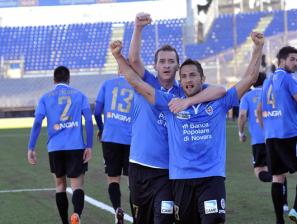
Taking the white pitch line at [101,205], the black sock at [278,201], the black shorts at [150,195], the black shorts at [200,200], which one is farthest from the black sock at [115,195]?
the black shorts at [200,200]

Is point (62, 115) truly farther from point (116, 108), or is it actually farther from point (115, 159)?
point (115, 159)

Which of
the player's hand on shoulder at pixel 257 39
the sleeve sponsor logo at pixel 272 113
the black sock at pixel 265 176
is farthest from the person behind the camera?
the black sock at pixel 265 176

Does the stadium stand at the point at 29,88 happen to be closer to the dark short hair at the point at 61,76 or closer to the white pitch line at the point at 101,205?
the white pitch line at the point at 101,205

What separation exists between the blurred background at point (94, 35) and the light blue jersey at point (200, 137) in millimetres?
33058

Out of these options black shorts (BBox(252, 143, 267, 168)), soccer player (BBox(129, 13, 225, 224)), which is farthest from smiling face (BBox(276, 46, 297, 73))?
black shorts (BBox(252, 143, 267, 168))

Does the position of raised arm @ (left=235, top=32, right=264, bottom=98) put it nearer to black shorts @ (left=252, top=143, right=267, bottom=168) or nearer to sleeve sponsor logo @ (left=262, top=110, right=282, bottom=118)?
sleeve sponsor logo @ (left=262, top=110, right=282, bottom=118)

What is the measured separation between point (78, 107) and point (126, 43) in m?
35.8

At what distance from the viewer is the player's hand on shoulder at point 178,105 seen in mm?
5461

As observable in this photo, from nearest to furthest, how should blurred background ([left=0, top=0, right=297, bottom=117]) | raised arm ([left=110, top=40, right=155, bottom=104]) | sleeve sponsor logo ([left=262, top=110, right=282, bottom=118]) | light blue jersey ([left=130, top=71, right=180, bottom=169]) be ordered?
raised arm ([left=110, top=40, right=155, bottom=104])
light blue jersey ([left=130, top=71, right=180, bottom=169])
sleeve sponsor logo ([left=262, top=110, right=282, bottom=118])
blurred background ([left=0, top=0, right=297, bottom=117])

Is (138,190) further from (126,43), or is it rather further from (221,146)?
(126,43)

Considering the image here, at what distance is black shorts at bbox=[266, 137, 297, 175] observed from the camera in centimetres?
833

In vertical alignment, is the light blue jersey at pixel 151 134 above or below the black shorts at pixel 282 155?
above

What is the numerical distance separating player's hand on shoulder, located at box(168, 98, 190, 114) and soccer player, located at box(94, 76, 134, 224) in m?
3.39

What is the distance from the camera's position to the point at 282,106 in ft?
27.5
